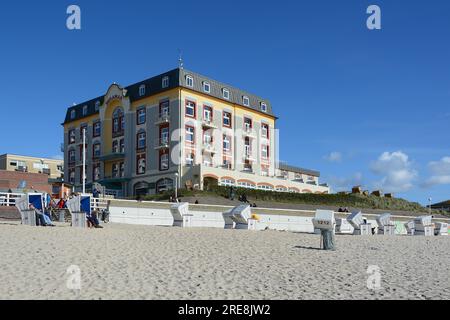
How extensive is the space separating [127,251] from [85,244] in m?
1.68

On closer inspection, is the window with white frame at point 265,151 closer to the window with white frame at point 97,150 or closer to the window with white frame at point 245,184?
the window with white frame at point 245,184

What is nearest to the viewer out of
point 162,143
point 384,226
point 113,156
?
point 384,226

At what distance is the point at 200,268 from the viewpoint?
13.0 metres

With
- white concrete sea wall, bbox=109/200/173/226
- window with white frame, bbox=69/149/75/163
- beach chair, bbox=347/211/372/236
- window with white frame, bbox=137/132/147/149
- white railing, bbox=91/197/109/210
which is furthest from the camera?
window with white frame, bbox=69/149/75/163

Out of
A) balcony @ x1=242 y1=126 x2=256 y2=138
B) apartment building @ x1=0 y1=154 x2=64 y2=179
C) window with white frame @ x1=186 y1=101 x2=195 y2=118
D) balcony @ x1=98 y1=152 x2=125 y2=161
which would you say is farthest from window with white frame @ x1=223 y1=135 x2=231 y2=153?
apartment building @ x1=0 y1=154 x2=64 y2=179

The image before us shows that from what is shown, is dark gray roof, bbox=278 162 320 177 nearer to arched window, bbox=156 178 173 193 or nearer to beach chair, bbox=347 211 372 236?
arched window, bbox=156 178 173 193

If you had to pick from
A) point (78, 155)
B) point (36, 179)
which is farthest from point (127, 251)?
point (78, 155)

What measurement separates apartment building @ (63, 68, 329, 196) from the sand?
1251 inches

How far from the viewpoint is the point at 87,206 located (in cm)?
2273

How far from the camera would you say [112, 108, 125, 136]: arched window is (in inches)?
2292

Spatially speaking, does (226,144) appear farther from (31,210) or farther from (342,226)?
(31,210)

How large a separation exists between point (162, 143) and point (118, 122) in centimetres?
866

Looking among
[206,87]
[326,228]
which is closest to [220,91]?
[206,87]

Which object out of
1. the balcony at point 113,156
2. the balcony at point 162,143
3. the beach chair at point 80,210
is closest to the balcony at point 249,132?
the balcony at point 162,143
